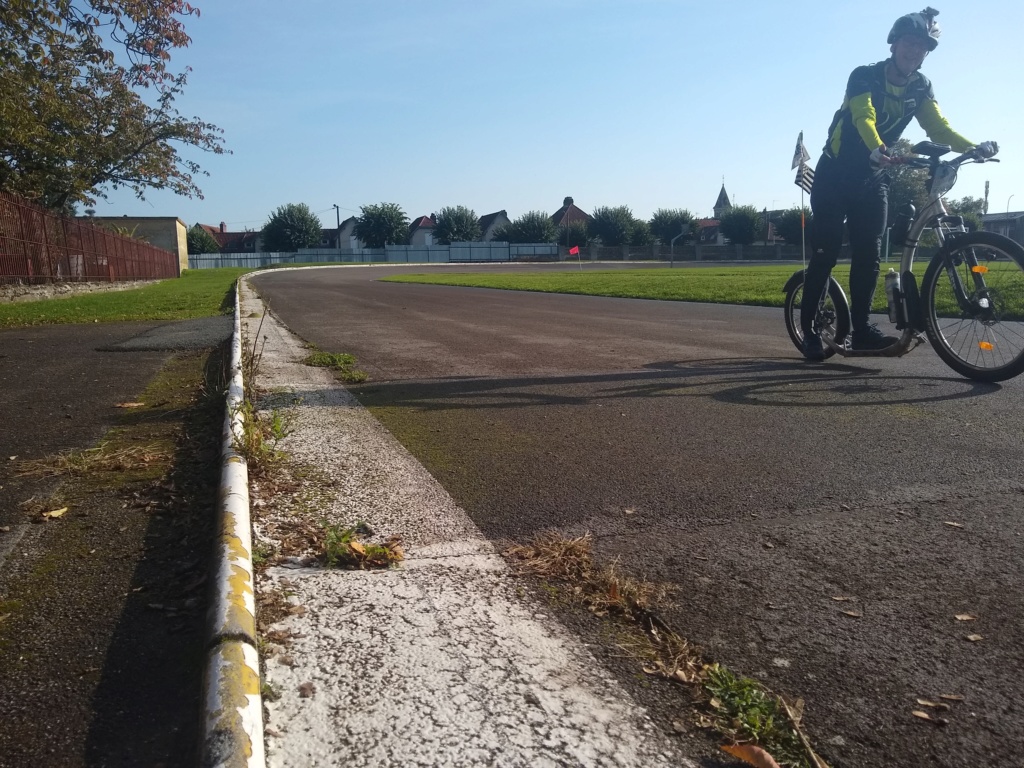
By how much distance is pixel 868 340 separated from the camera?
19.7 feet

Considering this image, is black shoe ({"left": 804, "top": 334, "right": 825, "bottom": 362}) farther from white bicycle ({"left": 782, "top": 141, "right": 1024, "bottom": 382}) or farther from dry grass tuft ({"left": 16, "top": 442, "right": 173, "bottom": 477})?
Answer: dry grass tuft ({"left": 16, "top": 442, "right": 173, "bottom": 477})

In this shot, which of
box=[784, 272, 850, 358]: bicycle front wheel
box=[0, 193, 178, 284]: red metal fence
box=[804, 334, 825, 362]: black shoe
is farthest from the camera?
box=[0, 193, 178, 284]: red metal fence

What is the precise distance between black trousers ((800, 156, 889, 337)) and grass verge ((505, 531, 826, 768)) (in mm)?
4349

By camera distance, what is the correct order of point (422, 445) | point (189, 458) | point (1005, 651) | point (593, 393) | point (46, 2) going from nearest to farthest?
point (1005, 651) → point (189, 458) → point (422, 445) → point (593, 393) → point (46, 2)

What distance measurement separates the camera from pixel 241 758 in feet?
4.67

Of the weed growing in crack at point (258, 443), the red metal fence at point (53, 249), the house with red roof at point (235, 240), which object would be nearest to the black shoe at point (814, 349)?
the weed growing in crack at point (258, 443)

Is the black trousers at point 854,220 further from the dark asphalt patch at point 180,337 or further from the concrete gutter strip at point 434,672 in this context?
the dark asphalt patch at point 180,337

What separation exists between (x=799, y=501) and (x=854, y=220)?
12.2ft

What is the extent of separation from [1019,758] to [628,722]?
2.42ft

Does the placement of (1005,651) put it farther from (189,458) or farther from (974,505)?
(189,458)

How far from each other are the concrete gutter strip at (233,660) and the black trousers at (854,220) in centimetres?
500

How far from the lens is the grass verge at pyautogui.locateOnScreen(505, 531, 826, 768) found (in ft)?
5.15

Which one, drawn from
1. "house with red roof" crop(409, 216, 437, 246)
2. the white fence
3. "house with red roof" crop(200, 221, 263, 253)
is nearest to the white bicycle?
the white fence

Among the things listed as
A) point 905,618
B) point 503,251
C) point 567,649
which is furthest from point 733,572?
point 503,251
